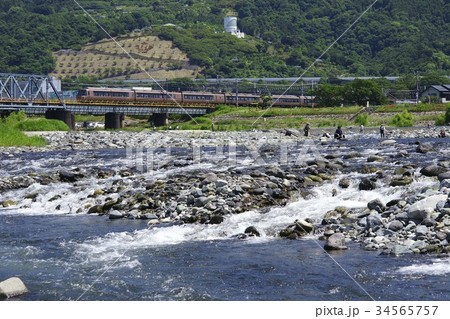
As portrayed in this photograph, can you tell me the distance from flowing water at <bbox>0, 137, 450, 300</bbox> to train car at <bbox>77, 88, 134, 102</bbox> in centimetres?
8631

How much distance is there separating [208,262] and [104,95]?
9617cm

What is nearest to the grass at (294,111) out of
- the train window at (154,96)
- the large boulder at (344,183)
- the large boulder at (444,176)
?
Result: the train window at (154,96)

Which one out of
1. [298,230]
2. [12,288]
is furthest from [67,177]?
[12,288]

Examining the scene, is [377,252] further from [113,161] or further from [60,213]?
[113,161]

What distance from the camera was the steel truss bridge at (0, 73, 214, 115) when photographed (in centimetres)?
9338

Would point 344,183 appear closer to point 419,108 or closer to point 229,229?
point 229,229

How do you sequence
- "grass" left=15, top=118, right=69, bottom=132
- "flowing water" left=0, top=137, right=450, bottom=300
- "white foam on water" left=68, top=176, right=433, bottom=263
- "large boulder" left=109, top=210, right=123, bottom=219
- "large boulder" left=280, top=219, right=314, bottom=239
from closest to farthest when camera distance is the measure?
"flowing water" left=0, top=137, right=450, bottom=300
"white foam on water" left=68, top=176, right=433, bottom=263
"large boulder" left=280, top=219, right=314, bottom=239
"large boulder" left=109, top=210, right=123, bottom=219
"grass" left=15, top=118, right=69, bottom=132

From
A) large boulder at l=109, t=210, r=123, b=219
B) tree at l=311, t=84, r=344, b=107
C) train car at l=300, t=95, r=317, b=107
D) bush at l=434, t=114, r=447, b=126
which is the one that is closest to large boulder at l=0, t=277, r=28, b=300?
large boulder at l=109, t=210, r=123, b=219

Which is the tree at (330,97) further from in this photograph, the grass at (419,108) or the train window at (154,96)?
the train window at (154,96)

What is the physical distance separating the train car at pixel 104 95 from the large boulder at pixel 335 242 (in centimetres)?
9331

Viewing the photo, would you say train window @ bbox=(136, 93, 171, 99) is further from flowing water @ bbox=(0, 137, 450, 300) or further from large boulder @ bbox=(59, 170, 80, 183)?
flowing water @ bbox=(0, 137, 450, 300)

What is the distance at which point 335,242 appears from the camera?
1636 centimetres

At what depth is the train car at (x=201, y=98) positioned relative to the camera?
11841 centimetres

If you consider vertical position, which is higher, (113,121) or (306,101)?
(306,101)
